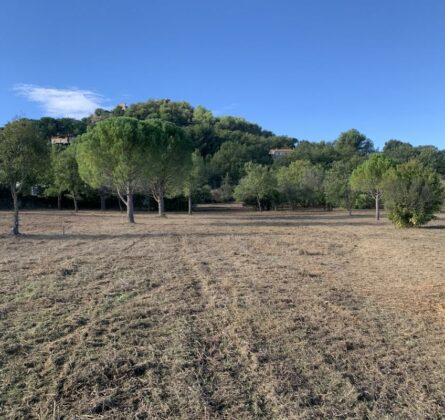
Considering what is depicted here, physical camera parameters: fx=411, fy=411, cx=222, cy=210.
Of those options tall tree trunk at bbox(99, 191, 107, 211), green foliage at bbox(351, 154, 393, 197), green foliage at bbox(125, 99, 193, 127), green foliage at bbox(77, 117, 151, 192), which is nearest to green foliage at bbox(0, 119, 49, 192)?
green foliage at bbox(77, 117, 151, 192)

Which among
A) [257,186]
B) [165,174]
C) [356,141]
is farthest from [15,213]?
[356,141]

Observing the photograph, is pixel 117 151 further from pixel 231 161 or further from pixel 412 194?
pixel 231 161

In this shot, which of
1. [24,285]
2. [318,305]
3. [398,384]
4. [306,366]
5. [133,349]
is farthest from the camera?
[24,285]

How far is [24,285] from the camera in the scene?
7.57m

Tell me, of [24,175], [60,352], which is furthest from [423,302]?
[24,175]

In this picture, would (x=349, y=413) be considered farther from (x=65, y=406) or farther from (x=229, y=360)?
(x=65, y=406)

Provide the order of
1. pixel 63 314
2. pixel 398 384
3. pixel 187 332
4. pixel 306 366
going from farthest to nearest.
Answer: pixel 63 314 → pixel 187 332 → pixel 306 366 → pixel 398 384

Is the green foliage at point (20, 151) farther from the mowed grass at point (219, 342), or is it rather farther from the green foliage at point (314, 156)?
the green foliage at point (314, 156)

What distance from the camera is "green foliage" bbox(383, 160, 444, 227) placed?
23578mm

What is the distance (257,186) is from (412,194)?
2826 cm

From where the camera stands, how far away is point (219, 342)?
191 inches

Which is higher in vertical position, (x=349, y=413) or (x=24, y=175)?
(x=24, y=175)

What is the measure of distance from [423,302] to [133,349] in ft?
16.2

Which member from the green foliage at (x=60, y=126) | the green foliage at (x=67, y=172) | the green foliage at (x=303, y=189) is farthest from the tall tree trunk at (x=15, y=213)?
the green foliage at (x=60, y=126)
